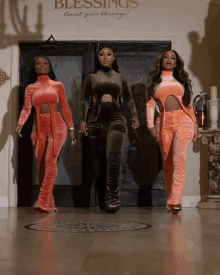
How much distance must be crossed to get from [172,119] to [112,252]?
259 cm

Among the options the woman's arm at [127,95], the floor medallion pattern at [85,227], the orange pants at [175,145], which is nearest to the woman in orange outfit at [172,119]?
the orange pants at [175,145]

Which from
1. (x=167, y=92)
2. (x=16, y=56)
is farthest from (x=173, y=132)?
(x=16, y=56)

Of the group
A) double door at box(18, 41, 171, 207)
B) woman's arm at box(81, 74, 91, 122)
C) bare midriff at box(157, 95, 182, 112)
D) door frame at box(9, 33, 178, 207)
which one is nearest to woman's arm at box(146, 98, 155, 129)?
bare midriff at box(157, 95, 182, 112)

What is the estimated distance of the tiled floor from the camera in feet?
5.25

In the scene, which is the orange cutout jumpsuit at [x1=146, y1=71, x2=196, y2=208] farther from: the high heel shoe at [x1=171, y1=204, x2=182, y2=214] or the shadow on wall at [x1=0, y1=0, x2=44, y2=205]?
the shadow on wall at [x1=0, y1=0, x2=44, y2=205]

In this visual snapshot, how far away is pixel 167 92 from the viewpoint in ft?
14.7

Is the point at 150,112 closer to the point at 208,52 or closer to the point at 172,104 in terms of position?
the point at 172,104

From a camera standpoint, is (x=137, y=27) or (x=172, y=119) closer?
(x=172, y=119)

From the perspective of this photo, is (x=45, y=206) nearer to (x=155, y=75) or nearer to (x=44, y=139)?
(x=44, y=139)

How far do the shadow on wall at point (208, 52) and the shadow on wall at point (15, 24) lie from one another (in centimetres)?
182

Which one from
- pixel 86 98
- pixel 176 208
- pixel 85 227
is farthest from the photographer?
pixel 86 98

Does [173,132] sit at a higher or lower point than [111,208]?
higher

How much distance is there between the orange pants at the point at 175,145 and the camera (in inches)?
167

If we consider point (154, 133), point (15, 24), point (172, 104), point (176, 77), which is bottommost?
point (154, 133)
